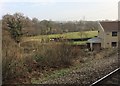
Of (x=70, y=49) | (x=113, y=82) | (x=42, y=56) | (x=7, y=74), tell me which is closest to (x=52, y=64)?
(x=42, y=56)

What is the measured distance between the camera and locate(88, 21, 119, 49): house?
48656mm

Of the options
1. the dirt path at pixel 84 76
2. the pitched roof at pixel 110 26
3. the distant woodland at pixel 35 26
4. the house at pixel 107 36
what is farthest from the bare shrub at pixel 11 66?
the pitched roof at pixel 110 26

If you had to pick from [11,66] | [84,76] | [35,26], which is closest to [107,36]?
[35,26]

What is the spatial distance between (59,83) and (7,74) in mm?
2646

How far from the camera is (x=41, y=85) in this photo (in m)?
8.39

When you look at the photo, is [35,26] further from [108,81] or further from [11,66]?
[108,81]

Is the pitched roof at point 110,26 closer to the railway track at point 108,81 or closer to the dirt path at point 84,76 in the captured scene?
the dirt path at point 84,76

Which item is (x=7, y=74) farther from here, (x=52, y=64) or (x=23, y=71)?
(x=52, y=64)

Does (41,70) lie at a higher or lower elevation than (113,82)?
lower

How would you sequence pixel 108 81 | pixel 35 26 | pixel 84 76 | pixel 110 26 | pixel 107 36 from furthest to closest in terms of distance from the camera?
1. pixel 110 26
2. pixel 107 36
3. pixel 35 26
4. pixel 84 76
5. pixel 108 81

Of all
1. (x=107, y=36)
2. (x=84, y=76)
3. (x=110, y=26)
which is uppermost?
(x=110, y=26)

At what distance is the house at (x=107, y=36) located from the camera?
160 feet

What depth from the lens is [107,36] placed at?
1973 inches

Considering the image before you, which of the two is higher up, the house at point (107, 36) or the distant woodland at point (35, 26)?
the distant woodland at point (35, 26)
